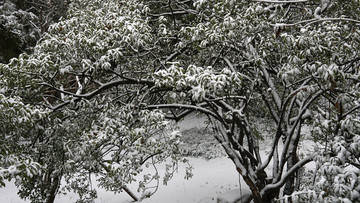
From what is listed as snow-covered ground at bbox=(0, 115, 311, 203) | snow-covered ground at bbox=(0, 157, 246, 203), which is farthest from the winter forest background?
snow-covered ground at bbox=(0, 157, 246, 203)

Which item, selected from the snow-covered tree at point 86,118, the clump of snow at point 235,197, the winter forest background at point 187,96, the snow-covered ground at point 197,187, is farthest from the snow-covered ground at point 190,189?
the snow-covered tree at point 86,118

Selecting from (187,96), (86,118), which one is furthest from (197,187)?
(187,96)

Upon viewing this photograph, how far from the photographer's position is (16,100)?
3955mm

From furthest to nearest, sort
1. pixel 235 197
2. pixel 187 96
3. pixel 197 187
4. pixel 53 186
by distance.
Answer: pixel 197 187
pixel 235 197
pixel 53 186
pixel 187 96

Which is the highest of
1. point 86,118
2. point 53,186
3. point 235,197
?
point 86,118

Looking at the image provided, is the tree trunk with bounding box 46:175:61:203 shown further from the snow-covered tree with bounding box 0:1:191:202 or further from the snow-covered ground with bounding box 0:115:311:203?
the snow-covered ground with bounding box 0:115:311:203

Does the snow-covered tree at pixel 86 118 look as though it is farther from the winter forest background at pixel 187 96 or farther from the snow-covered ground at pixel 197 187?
the snow-covered ground at pixel 197 187

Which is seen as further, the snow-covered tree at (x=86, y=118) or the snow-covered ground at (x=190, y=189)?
the snow-covered ground at (x=190, y=189)

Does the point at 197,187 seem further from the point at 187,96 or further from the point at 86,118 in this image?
the point at 187,96

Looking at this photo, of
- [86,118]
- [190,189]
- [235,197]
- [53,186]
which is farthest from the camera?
[190,189]

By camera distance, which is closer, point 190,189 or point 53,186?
point 53,186

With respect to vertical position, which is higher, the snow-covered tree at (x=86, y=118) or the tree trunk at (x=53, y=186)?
the snow-covered tree at (x=86, y=118)

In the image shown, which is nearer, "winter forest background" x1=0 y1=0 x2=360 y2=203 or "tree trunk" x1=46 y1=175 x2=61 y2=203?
"winter forest background" x1=0 y1=0 x2=360 y2=203

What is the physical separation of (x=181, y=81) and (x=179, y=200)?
695 cm
